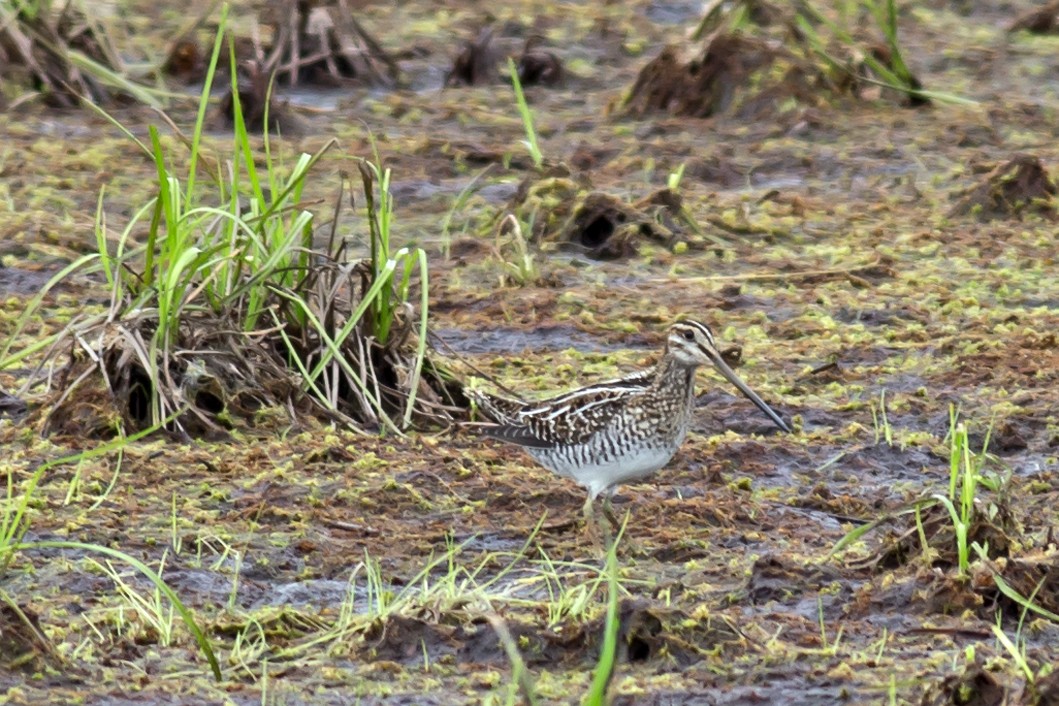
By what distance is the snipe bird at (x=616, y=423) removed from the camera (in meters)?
5.98

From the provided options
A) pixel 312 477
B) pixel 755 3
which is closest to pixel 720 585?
pixel 312 477

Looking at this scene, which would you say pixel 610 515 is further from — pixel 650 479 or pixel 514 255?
pixel 514 255

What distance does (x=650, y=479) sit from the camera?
21.7 feet

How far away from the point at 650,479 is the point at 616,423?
669mm

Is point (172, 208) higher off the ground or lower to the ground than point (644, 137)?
higher

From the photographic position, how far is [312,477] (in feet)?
20.9

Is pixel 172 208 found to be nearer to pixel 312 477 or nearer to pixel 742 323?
pixel 312 477

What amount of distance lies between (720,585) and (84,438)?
2.15m

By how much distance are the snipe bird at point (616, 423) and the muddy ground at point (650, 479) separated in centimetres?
18

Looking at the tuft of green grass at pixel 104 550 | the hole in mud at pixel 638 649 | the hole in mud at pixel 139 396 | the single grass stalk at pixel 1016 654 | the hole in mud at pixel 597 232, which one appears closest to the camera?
the single grass stalk at pixel 1016 654

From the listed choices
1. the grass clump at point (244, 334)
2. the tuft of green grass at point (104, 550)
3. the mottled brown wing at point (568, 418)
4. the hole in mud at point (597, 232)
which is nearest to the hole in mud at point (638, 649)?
the tuft of green grass at point (104, 550)

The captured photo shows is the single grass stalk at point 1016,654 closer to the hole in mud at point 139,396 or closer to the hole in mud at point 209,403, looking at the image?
the hole in mud at point 209,403

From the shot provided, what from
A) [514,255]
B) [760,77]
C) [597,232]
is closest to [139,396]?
[514,255]

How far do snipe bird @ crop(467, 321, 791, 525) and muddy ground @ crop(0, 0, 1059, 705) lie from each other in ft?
0.60
